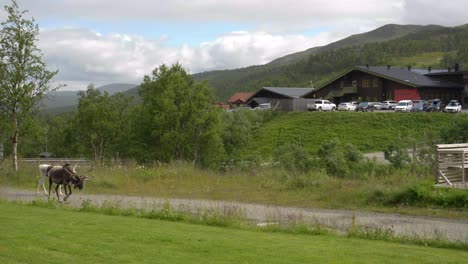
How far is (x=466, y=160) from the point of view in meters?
21.3

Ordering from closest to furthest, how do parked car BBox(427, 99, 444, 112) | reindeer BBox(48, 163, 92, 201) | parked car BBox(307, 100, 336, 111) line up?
reindeer BBox(48, 163, 92, 201)
parked car BBox(427, 99, 444, 112)
parked car BBox(307, 100, 336, 111)

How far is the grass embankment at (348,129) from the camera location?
207 ft

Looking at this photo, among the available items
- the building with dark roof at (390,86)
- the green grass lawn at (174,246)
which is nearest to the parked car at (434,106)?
the building with dark roof at (390,86)

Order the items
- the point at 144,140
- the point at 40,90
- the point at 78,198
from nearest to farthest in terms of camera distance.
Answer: the point at 78,198 → the point at 40,90 → the point at 144,140

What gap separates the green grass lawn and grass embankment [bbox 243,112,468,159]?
49.0 meters

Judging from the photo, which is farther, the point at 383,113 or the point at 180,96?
the point at 383,113

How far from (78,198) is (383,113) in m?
56.5

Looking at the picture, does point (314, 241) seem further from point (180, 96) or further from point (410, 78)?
point (410, 78)

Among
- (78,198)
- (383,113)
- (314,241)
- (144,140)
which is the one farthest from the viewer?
(383,113)

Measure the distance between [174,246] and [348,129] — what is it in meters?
59.6

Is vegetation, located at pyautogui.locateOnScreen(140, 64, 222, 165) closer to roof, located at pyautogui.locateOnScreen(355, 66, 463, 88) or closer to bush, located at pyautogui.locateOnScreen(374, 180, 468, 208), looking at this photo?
bush, located at pyautogui.locateOnScreen(374, 180, 468, 208)

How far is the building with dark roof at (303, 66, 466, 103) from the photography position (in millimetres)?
89188

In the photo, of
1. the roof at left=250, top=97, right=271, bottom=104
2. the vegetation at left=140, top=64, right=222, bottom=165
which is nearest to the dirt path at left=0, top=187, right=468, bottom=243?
the vegetation at left=140, top=64, right=222, bottom=165

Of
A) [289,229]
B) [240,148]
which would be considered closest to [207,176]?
[289,229]
